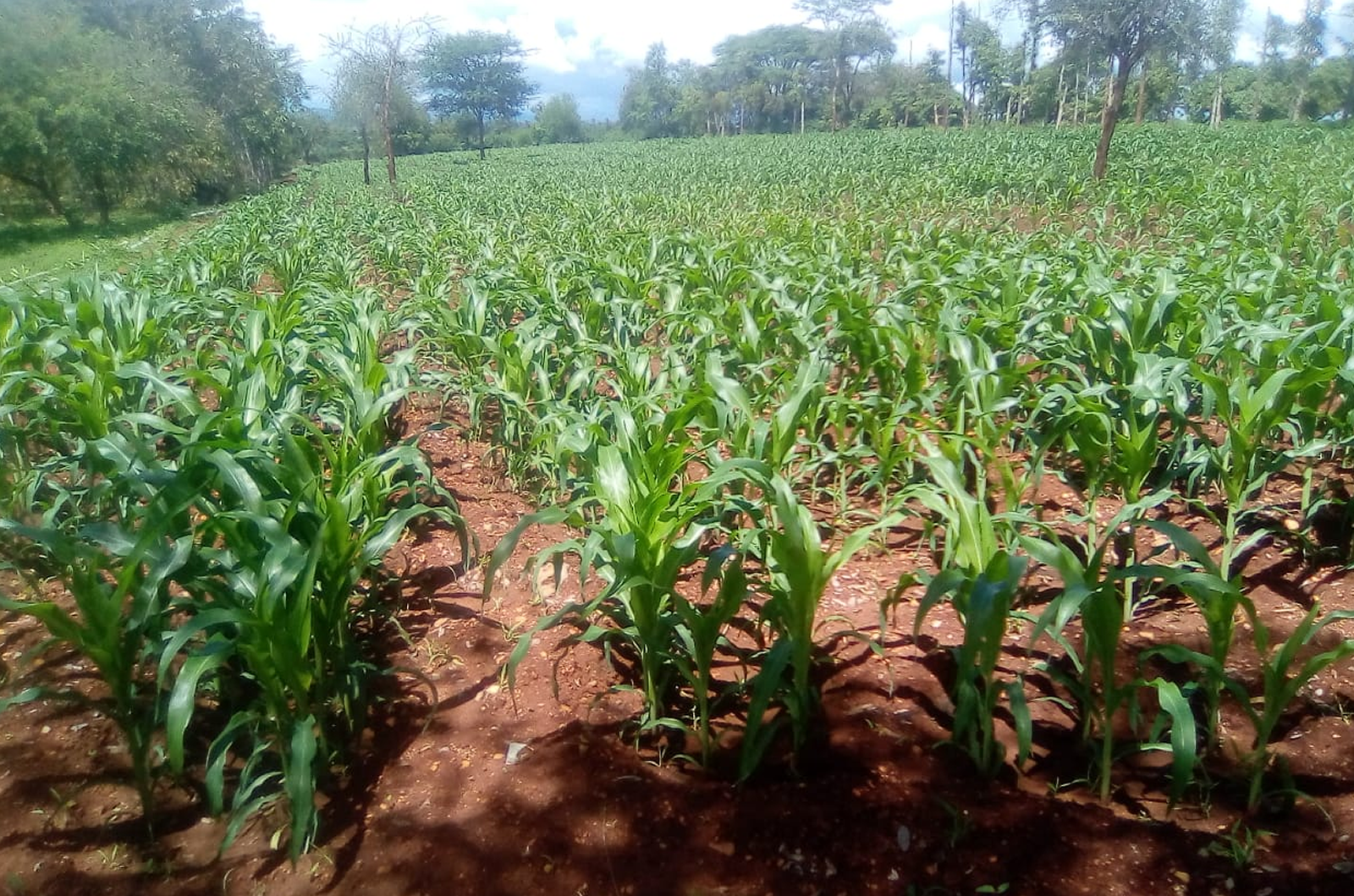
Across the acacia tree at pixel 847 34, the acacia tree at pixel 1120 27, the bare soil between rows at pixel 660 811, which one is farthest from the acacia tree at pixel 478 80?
the bare soil between rows at pixel 660 811

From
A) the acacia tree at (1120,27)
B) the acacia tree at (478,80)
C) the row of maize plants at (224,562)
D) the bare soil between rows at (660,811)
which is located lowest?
the bare soil between rows at (660,811)

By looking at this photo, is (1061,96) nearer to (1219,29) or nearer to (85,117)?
(1219,29)

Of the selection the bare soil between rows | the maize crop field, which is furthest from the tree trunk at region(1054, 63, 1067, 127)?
the bare soil between rows

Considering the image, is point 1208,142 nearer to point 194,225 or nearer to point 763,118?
point 194,225

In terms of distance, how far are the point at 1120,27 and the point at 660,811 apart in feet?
45.2

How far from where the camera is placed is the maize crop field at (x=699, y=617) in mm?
1596

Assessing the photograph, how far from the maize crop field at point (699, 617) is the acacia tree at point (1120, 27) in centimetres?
938

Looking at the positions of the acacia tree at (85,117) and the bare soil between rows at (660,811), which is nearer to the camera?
the bare soil between rows at (660,811)

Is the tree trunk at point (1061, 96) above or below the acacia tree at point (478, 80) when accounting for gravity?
below

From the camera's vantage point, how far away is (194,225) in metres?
16.1

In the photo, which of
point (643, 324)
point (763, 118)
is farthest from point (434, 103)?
point (643, 324)

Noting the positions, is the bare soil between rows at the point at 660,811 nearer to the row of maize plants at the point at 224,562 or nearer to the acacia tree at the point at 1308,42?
the row of maize plants at the point at 224,562

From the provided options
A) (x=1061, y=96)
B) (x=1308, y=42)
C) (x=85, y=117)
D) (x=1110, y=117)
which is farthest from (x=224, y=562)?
(x=1308, y=42)

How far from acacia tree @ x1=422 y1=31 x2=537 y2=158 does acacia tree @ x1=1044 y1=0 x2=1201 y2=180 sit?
48.9 metres
